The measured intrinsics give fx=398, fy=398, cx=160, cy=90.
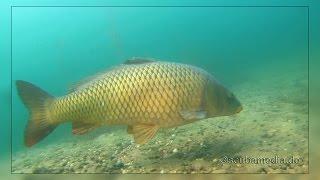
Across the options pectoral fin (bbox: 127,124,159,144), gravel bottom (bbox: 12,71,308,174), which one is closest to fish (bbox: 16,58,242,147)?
pectoral fin (bbox: 127,124,159,144)

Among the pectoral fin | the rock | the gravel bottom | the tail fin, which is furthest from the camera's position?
the rock

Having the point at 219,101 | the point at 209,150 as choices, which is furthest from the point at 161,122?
the point at 209,150

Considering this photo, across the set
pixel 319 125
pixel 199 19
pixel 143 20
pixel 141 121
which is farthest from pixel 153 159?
pixel 199 19

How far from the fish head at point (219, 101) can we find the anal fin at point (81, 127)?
1.15 m

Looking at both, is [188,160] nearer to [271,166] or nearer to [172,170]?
[172,170]

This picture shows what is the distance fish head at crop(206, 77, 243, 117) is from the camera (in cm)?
394

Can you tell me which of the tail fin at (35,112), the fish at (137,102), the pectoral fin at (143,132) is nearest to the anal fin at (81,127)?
the fish at (137,102)

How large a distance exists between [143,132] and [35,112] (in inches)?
44.1

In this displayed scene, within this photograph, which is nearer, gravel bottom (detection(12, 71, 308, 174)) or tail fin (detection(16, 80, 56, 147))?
tail fin (detection(16, 80, 56, 147))

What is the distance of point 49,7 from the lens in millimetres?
5320

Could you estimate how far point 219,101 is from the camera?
397cm

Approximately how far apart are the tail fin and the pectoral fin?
32.5 inches

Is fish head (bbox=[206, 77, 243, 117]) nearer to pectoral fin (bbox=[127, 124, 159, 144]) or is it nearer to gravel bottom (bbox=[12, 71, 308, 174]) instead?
gravel bottom (bbox=[12, 71, 308, 174])

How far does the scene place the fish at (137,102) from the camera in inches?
150
